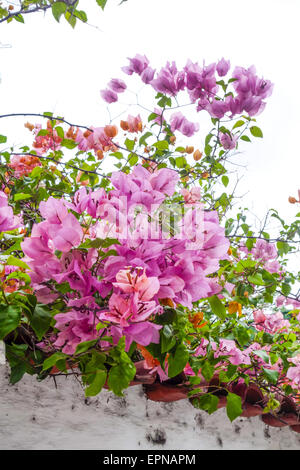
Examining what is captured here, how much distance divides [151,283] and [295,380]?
1.47 metres

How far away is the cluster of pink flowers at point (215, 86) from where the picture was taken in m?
1.74

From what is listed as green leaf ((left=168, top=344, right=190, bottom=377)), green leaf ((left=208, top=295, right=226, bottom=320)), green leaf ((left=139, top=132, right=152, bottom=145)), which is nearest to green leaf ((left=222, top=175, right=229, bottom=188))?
green leaf ((left=139, top=132, right=152, bottom=145))

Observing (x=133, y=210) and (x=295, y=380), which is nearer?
(x=133, y=210)

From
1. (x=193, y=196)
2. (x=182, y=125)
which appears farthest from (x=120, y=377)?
(x=182, y=125)

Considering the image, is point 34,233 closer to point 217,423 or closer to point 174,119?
point 217,423

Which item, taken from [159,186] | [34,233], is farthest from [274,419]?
[34,233]

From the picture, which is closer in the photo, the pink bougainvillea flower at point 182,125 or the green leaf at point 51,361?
the green leaf at point 51,361

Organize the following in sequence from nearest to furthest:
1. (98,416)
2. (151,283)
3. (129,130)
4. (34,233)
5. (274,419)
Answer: (151,283) → (34,233) → (98,416) → (274,419) → (129,130)

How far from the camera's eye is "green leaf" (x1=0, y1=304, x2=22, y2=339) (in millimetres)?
730

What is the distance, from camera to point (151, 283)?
27.8 inches

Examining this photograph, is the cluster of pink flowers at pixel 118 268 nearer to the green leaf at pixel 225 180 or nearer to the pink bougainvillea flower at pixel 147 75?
the green leaf at pixel 225 180

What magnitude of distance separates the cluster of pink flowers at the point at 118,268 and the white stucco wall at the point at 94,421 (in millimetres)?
466

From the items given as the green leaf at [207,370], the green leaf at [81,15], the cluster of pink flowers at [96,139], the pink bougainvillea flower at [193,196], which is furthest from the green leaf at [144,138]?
the green leaf at [207,370]
